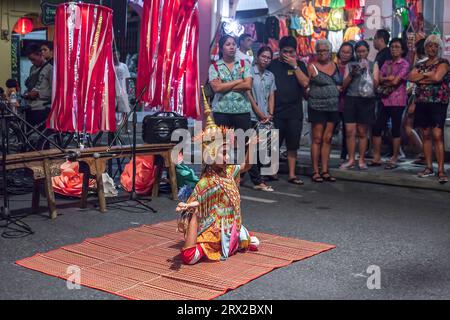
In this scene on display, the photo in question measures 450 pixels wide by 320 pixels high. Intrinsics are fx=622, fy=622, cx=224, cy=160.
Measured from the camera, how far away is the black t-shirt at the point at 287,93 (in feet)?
27.7

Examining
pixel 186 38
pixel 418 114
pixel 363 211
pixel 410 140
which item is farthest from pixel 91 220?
pixel 410 140

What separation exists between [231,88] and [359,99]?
2198 millimetres

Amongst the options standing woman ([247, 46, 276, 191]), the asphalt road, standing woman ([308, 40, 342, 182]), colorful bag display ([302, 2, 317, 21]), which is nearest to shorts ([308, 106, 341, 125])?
standing woman ([308, 40, 342, 182])

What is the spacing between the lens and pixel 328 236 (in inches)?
223

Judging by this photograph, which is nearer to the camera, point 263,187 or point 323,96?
point 263,187

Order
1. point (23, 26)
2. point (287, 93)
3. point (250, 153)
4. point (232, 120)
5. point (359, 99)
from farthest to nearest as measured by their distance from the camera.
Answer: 1. point (23, 26)
2. point (359, 99)
3. point (287, 93)
4. point (232, 120)
5. point (250, 153)

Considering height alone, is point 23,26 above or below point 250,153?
above

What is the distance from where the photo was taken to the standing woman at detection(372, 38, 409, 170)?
8.96 m

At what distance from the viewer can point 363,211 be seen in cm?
681

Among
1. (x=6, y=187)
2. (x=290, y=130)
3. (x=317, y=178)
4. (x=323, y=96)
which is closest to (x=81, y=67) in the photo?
(x=6, y=187)

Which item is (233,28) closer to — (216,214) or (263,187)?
(263,187)

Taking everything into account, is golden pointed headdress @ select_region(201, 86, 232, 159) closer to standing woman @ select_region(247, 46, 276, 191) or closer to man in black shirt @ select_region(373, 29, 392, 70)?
standing woman @ select_region(247, 46, 276, 191)

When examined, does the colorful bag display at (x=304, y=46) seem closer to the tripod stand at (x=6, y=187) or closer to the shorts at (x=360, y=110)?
the shorts at (x=360, y=110)

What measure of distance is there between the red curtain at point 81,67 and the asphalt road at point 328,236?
3.36ft
